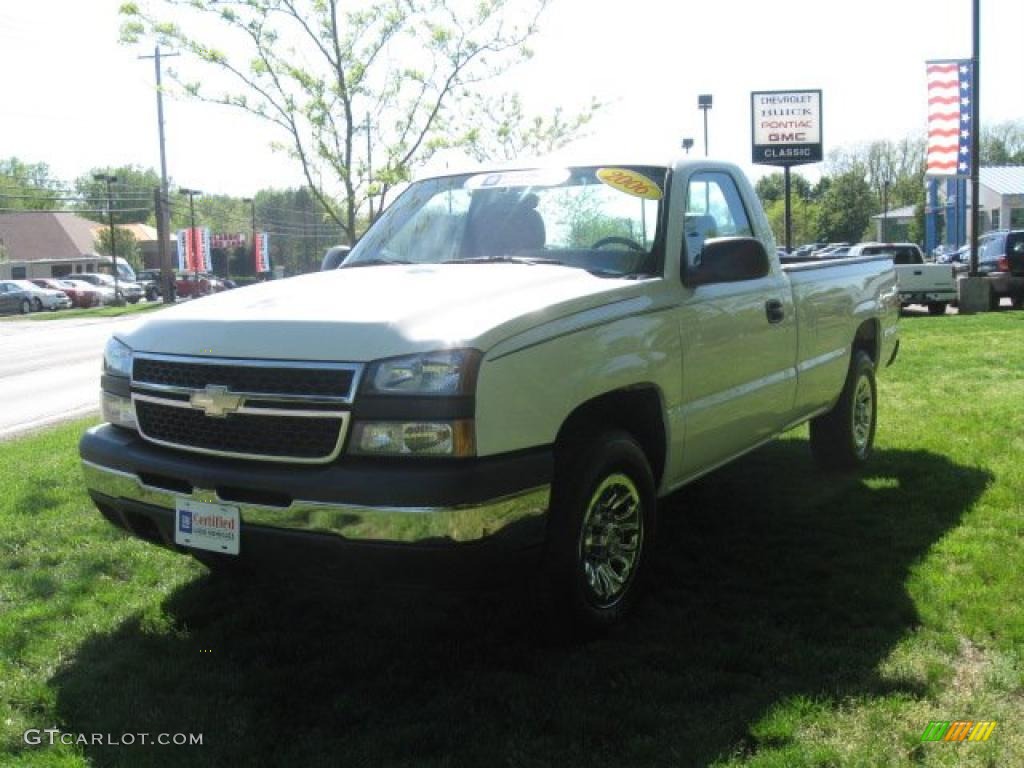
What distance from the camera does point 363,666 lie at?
3.74 metres

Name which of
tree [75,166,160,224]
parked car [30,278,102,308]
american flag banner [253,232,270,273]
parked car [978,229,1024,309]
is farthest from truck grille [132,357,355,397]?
tree [75,166,160,224]

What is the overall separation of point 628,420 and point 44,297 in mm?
48320

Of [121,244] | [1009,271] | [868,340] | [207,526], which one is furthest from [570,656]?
[121,244]

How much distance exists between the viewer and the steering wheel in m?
4.57

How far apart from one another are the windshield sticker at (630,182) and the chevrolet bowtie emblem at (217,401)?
211 centimetres

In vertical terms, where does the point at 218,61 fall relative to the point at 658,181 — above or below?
above

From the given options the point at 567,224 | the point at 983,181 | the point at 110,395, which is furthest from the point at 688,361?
the point at 983,181

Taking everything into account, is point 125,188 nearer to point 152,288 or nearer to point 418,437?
point 152,288

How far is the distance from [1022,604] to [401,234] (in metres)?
3.32

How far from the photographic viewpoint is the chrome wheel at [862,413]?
677cm

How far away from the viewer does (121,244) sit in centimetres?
8894

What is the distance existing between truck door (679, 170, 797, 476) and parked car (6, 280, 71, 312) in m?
47.2

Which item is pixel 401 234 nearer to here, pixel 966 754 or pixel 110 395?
pixel 110 395

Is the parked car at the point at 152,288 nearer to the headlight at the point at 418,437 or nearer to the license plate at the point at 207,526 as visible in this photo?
the license plate at the point at 207,526
